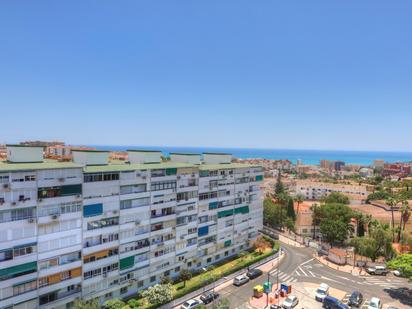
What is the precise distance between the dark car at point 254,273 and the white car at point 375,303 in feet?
63.2

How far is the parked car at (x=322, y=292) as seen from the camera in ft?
165

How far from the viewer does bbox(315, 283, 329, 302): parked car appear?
50331 mm

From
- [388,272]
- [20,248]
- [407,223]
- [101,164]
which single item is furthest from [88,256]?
[407,223]

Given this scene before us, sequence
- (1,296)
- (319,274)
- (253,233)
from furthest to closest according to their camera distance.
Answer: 1. (253,233)
2. (319,274)
3. (1,296)

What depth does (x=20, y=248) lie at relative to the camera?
122 ft

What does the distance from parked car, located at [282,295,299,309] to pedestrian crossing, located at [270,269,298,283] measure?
28.0 ft

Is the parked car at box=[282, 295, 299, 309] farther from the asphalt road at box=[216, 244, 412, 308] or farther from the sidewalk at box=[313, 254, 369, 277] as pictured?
the sidewalk at box=[313, 254, 369, 277]

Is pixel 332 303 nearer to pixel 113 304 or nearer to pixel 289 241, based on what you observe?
pixel 113 304

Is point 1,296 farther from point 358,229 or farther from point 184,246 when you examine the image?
point 358,229

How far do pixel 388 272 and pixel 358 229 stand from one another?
22672 mm

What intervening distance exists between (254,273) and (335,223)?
30.7m

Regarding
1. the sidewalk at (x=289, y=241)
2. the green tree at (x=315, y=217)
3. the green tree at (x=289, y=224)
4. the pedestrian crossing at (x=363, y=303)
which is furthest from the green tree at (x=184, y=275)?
the green tree at (x=315, y=217)

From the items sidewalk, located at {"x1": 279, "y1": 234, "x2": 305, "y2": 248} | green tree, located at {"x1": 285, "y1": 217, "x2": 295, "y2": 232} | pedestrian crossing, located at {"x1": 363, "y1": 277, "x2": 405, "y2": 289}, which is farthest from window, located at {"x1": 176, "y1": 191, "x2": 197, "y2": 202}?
green tree, located at {"x1": 285, "y1": 217, "x2": 295, "y2": 232}

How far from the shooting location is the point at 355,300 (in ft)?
160
